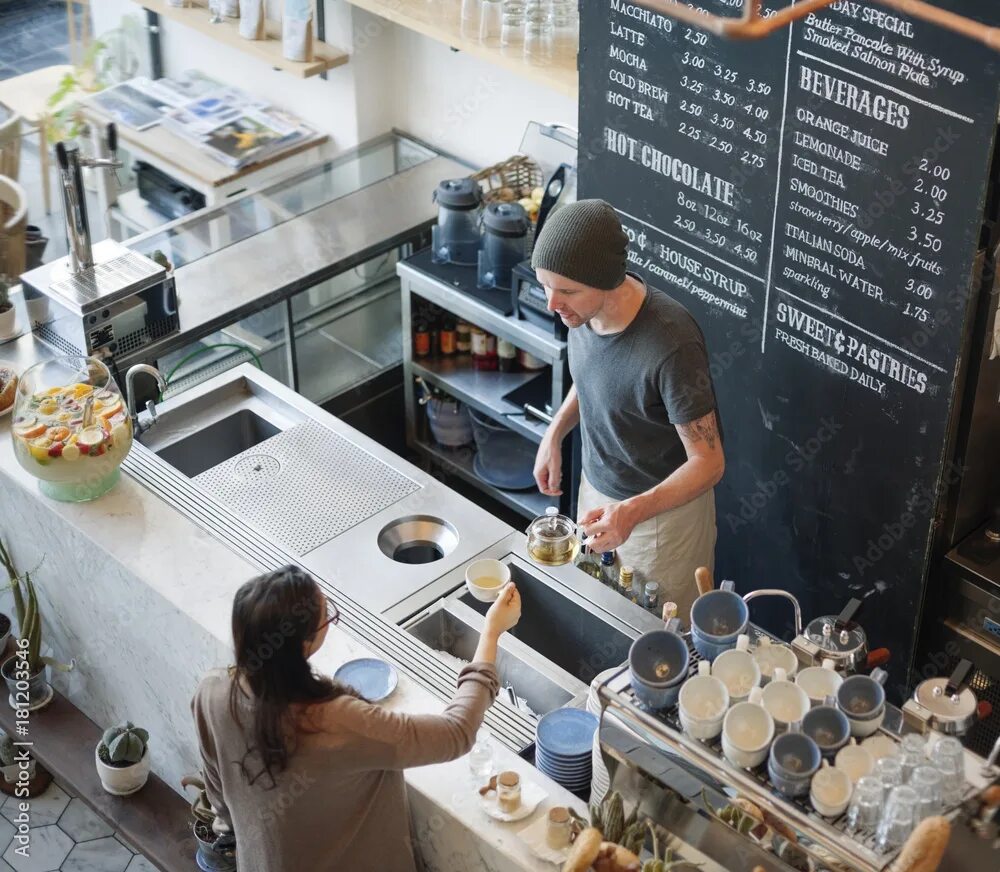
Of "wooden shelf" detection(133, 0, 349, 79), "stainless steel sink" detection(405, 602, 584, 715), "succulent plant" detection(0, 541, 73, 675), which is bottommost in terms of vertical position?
"succulent plant" detection(0, 541, 73, 675)

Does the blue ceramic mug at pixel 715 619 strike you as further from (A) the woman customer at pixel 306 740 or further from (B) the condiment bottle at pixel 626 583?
(B) the condiment bottle at pixel 626 583

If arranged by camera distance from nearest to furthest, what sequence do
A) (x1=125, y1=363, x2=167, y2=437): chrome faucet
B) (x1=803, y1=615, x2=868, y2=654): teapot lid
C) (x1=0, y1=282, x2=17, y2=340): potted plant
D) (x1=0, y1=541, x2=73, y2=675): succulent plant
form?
(x1=803, y1=615, x2=868, y2=654): teapot lid < (x1=0, y1=541, x2=73, y2=675): succulent plant < (x1=125, y1=363, x2=167, y2=437): chrome faucet < (x1=0, y1=282, x2=17, y2=340): potted plant

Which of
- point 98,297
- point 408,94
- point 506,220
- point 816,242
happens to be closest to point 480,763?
point 816,242

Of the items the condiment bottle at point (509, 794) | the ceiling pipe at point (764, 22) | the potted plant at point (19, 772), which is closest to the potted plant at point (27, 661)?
the potted plant at point (19, 772)

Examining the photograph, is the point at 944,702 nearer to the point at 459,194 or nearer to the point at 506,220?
the point at 506,220

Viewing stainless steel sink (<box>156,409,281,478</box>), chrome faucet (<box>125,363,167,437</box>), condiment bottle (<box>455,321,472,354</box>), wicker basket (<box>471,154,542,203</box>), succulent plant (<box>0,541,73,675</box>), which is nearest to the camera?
succulent plant (<box>0,541,73,675</box>)

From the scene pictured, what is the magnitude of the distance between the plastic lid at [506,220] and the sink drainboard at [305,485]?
1072 mm

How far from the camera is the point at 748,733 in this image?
2.33 meters

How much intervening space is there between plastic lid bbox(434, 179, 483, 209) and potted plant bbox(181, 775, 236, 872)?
223cm

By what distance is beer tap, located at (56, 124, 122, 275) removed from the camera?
3.84m

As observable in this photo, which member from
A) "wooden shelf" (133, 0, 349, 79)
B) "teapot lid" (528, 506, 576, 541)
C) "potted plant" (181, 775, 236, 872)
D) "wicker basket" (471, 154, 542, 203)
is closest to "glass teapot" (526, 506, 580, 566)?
"teapot lid" (528, 506, 576, 541)

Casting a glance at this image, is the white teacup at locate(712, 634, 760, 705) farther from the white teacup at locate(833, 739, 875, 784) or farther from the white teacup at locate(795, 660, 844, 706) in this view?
the white teacup at locate(833, 739, 875, 784)

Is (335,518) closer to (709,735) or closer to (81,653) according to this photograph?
(81,653)

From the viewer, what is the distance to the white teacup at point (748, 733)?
230 centimetres
